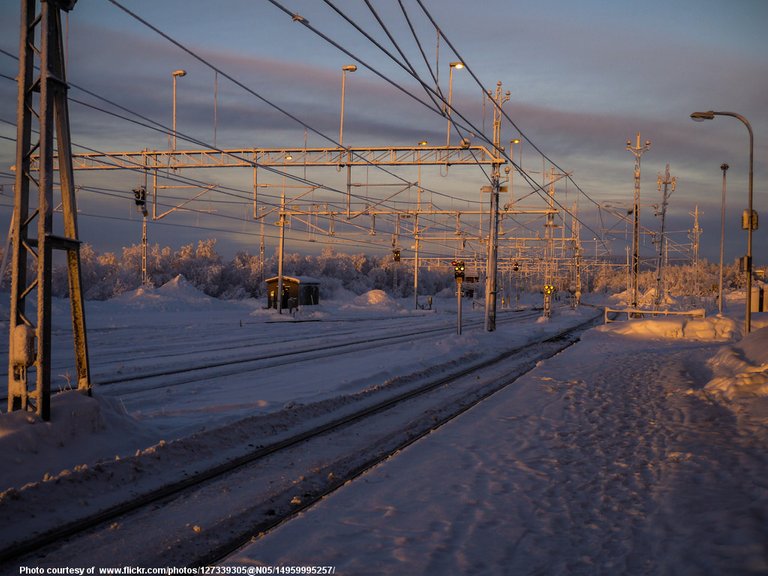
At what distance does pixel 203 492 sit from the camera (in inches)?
293

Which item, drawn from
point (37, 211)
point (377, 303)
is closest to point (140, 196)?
point (37, 211)

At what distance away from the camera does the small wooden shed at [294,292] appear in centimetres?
5394

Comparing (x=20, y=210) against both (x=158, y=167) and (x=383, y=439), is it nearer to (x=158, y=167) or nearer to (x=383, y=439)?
(x=383, y=439)

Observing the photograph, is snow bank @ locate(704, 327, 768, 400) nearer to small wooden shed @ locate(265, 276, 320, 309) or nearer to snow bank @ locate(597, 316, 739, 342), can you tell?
snow bank @ locate(597, 316, 739, 342)

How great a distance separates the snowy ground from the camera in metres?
5.60

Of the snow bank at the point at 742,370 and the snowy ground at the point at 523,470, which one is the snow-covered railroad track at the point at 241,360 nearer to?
the snowy ground at the point at 523,470

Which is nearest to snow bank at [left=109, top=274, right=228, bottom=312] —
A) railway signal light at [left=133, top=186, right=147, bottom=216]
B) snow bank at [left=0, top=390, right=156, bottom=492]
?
railway signal light at [left=133, top=186, right=147, bottom=216]

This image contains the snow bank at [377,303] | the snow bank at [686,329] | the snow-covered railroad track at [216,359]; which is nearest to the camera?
the snow-covered railroad track at [216,359]

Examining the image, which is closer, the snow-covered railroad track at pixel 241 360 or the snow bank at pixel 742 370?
the snow bank at pixel 742 370

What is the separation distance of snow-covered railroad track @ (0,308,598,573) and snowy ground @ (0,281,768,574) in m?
0.27

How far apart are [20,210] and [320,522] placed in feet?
17.6

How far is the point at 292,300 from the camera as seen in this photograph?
54.6m

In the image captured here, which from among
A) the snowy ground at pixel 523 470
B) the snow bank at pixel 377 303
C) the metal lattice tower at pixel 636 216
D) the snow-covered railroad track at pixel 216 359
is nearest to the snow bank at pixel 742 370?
the snowy ground at pixel 523 470

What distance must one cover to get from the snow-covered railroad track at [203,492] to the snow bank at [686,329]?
2300 centimetres
